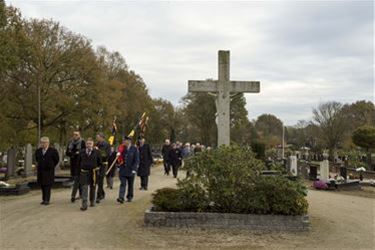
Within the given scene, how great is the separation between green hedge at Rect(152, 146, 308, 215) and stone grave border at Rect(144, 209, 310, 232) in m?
0.26

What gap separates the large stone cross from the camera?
14.2m

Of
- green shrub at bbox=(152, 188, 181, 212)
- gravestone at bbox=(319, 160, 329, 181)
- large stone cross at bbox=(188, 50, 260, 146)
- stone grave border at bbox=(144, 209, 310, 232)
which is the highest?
large stone cross at bbox=(188, 50, 260, 146)

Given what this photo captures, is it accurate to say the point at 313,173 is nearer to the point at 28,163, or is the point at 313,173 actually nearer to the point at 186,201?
the point at 186,201

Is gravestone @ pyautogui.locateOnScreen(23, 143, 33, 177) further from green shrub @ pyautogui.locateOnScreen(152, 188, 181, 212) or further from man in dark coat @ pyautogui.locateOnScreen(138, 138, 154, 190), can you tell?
green shrub @ pyautogui.locateOnScreen(152, 188, 181, 212)

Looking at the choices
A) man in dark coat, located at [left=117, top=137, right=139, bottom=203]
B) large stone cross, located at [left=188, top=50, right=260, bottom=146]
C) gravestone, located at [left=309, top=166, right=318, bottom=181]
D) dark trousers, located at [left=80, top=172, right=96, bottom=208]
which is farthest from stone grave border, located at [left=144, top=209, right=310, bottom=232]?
gravestone, located at [left=309, top=166, right=318, bottom=181]

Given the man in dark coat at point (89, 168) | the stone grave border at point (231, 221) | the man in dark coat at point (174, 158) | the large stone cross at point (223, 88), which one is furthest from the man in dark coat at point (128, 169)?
the man in dark coat at point (174, 158)

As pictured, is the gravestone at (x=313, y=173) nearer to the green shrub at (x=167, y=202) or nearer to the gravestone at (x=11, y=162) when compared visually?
the green shrub at (x=167, y=202)

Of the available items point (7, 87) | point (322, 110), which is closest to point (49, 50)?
point (7, 87)

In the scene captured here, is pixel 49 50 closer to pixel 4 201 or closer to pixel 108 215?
pixel 4 201

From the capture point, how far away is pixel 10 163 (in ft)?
103

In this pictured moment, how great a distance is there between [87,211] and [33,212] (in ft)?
3.95

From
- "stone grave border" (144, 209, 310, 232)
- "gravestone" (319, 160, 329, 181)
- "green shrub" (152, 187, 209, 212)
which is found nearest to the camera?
"stone grave border" (144, 209, 310, 232)

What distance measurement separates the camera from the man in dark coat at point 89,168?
11.9 m

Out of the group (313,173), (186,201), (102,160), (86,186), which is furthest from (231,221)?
(313,173)
